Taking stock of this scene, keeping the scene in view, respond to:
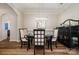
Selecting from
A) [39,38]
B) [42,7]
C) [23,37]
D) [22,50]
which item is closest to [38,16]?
[42,7]

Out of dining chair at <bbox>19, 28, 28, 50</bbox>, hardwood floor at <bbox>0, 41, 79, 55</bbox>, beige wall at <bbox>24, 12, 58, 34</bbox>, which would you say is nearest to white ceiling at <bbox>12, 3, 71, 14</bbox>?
beige wall at <bbox>24, 12, 58, 34</bbox>

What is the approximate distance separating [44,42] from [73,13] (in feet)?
3.95

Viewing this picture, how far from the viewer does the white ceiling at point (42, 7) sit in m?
3.24

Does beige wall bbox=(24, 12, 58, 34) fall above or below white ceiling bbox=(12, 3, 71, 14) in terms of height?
below

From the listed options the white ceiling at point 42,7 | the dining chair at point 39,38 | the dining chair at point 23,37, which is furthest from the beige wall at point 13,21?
the dining chair at point 39,38

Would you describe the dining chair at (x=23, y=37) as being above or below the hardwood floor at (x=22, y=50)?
above

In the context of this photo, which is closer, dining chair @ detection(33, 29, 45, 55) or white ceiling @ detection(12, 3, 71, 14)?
white ceiling @ detection(12, 3, 71, 14)

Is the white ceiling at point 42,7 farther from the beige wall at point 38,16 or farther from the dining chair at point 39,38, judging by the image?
the dining chair at point 39,38

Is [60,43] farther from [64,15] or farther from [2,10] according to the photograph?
[2,10]

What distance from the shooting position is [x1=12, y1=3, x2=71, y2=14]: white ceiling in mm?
3240

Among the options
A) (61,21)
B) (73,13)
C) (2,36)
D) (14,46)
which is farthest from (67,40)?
(2,36)

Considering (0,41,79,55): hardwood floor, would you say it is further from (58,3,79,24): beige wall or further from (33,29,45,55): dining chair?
(58,3,79,24): beige wall

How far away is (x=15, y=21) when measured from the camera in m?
3.62

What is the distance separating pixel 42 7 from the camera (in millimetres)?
3377
